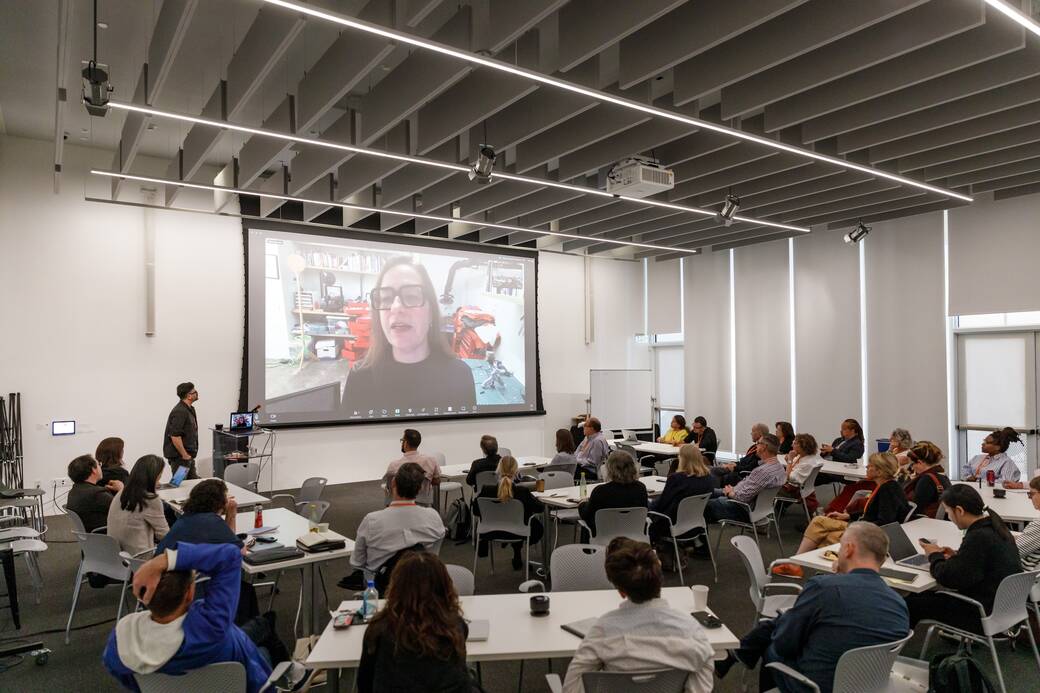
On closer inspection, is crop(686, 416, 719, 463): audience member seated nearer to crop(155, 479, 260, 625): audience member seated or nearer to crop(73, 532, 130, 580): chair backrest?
crop(155, 479, 260, 625): audience member seated

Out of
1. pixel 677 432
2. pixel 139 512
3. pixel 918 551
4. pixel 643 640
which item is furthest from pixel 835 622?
pixel 677 432

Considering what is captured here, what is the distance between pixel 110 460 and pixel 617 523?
4279 millimetres

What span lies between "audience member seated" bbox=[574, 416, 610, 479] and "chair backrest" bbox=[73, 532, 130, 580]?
4.67 m

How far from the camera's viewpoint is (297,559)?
154 inches

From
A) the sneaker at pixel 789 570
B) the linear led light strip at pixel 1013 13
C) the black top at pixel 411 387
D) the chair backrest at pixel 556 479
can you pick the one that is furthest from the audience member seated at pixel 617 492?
the black top at pixel 411 387

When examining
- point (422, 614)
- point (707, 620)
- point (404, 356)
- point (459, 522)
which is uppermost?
point (404, 356)

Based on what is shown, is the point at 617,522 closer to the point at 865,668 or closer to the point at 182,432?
the point at 865,668

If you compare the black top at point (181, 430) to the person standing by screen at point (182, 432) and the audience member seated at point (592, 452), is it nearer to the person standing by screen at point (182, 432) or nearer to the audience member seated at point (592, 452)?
the person standing by screen at point (182, 432)

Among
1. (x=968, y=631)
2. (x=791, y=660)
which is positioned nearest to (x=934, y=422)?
(x=968, y=631)

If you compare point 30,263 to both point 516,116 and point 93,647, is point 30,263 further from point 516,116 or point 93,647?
point 516,116

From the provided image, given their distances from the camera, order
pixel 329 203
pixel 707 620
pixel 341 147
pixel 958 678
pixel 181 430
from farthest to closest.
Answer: pixel 329 203
pixel 181 430
pixel 341 147
pixel 707 620
pixel 958 678

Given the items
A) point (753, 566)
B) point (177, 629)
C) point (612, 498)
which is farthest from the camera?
point (612, 498)

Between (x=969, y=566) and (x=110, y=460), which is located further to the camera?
(x=110, y=460)

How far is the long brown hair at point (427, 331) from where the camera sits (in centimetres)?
1052
